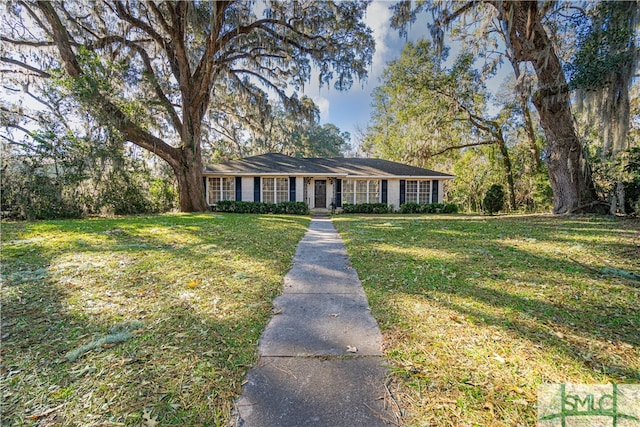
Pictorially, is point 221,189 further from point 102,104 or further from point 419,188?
point 419,188

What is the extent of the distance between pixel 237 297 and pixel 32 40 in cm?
1480

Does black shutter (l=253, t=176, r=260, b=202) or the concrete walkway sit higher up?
black shutter (l=253, t=176, r=260, b=202)

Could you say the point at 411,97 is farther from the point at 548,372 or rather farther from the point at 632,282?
the point at 548,372

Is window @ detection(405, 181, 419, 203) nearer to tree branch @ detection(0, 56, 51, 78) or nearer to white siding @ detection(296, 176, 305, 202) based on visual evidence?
white siding @ detection(296, 176, 305, 202)

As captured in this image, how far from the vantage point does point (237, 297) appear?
285cm

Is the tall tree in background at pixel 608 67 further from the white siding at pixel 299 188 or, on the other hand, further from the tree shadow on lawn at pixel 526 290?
the white siding at pixel 299 188

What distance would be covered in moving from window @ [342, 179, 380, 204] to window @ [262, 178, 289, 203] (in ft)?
11.7

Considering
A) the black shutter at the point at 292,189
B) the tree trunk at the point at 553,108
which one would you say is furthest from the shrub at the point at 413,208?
the tree trunk at the point at 553,108

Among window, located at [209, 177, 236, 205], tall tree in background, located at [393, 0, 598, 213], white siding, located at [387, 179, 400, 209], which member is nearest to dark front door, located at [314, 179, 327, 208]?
white siding, located at [387, 179, 400, 209]

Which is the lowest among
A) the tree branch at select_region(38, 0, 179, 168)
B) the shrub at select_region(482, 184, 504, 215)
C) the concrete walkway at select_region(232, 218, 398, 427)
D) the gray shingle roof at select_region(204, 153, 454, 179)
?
the concrete walkway at select_region(232, 218, 398, 427)

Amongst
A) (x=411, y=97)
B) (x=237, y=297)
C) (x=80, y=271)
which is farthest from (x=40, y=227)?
(x=411, y=97)

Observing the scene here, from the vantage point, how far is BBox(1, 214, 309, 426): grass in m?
1.41

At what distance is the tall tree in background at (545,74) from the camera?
794 cm

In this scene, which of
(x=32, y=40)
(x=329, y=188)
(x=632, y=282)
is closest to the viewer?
(x=632, y=282)
